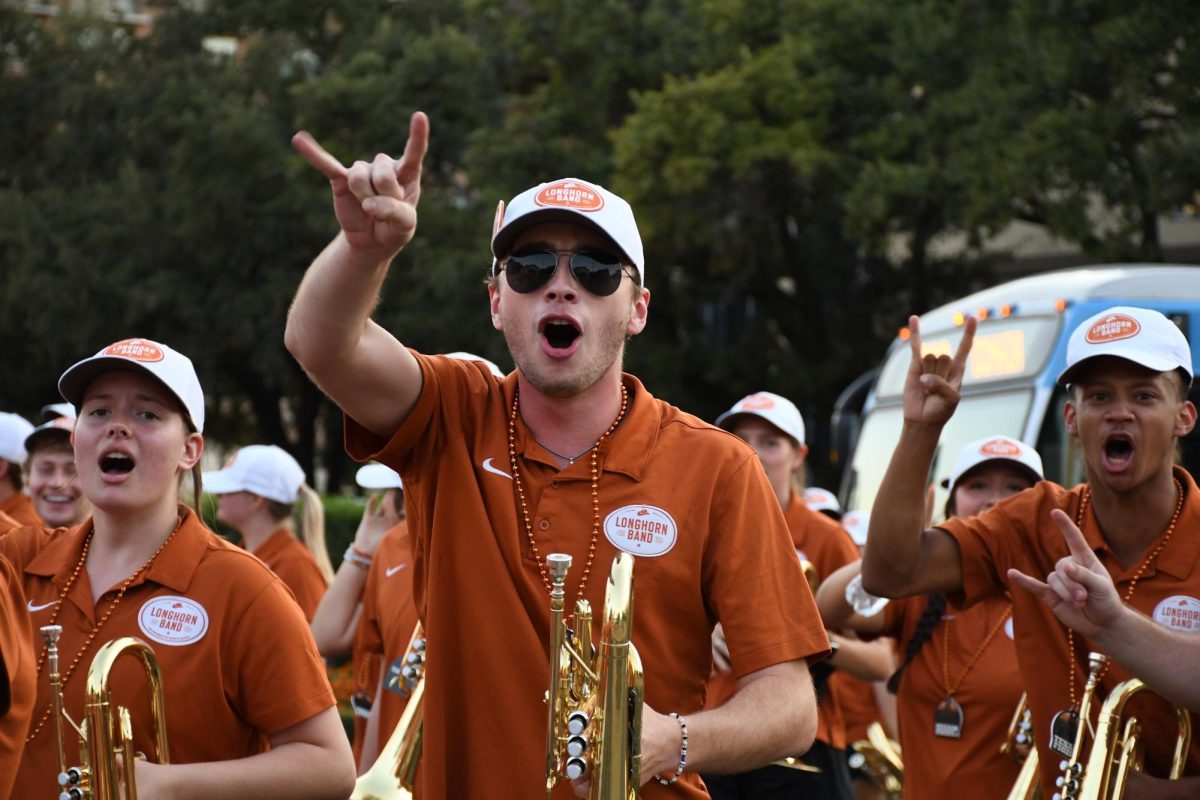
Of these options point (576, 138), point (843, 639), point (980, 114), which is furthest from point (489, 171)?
point (843, 639)

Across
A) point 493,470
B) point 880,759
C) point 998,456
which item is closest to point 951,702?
point 998,456

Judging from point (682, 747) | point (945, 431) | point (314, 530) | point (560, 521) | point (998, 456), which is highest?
point (945, 431)

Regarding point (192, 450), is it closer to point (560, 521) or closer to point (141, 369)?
point (141, 369)

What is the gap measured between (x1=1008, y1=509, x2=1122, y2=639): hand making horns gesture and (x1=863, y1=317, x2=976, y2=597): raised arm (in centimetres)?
38

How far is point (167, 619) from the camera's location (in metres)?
4.05

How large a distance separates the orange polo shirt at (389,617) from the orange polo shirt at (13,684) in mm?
2608

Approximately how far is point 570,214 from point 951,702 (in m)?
3.48

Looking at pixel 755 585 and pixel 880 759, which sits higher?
pixel 755 585

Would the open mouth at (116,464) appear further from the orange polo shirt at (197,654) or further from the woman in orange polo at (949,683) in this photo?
the woman in orange polo at (949,683)

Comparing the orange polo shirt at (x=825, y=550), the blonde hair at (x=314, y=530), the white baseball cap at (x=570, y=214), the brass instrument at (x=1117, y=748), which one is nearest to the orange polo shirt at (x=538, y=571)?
the white baseball cap at (x=570, y=214)

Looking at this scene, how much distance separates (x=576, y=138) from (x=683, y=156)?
166 inches

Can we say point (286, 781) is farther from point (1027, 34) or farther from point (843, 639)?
point (1027, 34)

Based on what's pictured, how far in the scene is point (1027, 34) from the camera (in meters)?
22.0

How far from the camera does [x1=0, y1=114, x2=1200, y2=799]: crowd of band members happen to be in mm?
3414
